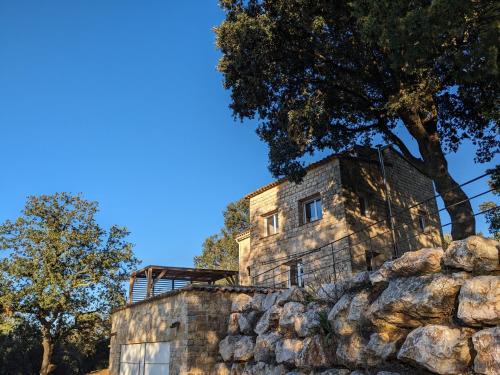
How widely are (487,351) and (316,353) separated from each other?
10.2 ft

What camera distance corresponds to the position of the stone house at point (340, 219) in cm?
1628

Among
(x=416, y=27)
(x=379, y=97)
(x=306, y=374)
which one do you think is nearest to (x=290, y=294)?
(x=306, y=374)

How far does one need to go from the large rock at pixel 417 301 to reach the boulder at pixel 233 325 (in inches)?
174

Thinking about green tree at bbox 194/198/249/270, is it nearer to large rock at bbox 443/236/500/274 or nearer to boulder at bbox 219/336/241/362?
boulder at bbox 219/336/241/362

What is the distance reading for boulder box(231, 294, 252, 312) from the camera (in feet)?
33.2

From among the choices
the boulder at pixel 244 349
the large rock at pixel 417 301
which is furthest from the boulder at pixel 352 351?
the boulder at pixel 244 349

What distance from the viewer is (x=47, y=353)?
2367 cm

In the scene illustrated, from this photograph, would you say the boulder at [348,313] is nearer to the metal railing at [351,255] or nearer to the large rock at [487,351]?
the large rock at [487,351]

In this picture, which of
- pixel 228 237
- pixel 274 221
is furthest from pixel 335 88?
pixel 228 237

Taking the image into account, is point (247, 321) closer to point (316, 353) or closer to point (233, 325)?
point (233, 325)

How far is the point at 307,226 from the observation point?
17797mm

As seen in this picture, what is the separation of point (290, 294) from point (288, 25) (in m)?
9.03

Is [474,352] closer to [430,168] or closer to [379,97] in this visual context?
[430,168]

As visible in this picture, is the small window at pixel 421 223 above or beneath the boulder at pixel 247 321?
above
